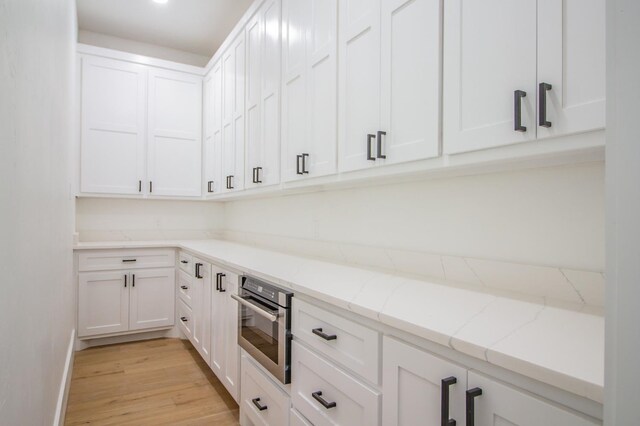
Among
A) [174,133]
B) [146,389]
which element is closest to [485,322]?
[146,389]

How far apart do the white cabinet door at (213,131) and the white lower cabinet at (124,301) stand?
97 centimetres

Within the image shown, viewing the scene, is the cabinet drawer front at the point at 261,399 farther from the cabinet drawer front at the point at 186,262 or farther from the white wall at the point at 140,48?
the white wall at the point at 140,48

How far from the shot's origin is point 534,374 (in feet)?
2.38

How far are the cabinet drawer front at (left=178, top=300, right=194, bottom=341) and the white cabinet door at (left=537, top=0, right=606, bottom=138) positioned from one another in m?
3.01

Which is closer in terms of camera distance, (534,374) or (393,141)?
(534,374)

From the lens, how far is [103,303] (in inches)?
136

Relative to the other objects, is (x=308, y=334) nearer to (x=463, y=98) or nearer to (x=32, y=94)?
(x=463, y=98)

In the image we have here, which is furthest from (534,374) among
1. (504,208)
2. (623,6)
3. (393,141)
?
(393,141)

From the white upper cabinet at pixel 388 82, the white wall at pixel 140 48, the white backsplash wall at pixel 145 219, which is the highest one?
the white wall at pixel 140 48

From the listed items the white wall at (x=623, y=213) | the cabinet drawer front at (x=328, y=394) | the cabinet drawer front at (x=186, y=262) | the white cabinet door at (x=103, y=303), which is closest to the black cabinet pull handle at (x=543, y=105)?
the white wall at (x=623, y=213)

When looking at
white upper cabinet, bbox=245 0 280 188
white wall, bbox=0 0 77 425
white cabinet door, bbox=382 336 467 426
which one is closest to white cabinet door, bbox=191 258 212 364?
white upper cabinet, bbox=245 0 280 188

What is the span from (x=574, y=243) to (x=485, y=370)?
645mm

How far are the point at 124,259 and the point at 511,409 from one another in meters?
3.51

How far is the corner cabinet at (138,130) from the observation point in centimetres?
360
